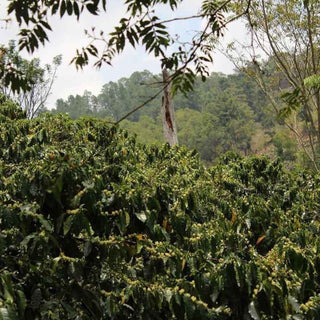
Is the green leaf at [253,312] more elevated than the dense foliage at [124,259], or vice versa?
the dense foliage at [124,259]

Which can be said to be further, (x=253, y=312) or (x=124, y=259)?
(x=124, y=259)

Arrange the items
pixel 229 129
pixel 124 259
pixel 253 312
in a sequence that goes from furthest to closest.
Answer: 1. pixel 229 129
2. pixel 124 259
3. pixel 253 312

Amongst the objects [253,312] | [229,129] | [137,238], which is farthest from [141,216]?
[229,129]

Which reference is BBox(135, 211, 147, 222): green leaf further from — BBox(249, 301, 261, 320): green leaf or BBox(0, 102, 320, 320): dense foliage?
BBox(249, 301, 261, 320): green leaf

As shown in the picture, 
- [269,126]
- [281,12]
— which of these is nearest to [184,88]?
[281,12]

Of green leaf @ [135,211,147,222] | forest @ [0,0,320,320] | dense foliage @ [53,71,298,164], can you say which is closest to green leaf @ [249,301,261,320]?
forest @ [0,0,320,320]

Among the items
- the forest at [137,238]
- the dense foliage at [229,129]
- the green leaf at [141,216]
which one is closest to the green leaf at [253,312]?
the forest at [137,238]

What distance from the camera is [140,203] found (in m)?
2.80

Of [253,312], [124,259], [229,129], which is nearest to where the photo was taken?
[253,312]

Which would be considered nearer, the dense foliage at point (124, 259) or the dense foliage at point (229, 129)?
the dense foliage at point (124, 259)

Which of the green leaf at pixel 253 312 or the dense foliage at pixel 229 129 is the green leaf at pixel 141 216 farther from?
the dense foliage at pixel 229 129

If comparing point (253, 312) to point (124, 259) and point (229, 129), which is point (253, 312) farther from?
point (229, 129)

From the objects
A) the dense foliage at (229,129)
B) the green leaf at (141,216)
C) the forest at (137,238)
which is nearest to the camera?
the forest at (137,238)

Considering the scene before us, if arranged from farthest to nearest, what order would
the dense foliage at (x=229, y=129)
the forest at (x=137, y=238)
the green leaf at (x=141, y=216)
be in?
the dense foliage at (x=229, y=129) < the green leaf at (x=141, y=216) < the forest at (x=137, y=238)
